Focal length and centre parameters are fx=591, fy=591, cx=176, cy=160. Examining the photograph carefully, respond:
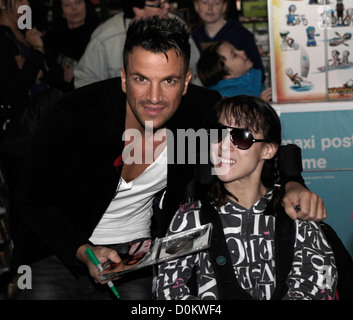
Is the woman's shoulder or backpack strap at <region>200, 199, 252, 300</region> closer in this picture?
backpack strap at <region>200, 199, 252, 300</region>

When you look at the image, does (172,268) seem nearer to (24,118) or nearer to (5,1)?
(24,118)

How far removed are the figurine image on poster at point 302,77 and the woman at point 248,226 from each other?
1.60 meters

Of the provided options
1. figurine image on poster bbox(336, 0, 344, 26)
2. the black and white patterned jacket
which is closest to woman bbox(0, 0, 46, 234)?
the black and white patterned jacket

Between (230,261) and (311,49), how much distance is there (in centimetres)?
229

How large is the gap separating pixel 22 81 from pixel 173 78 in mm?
2298

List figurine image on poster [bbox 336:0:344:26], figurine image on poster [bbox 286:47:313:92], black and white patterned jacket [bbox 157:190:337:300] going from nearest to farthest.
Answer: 1. black and white patterned jacket [bbox 157:190:337:300]
2. figurine image on poster [bbox 336:0:344:26]
3. figurine image on poster [bbox 286:47:313:92]

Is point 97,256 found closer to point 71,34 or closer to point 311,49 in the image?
point 311,49

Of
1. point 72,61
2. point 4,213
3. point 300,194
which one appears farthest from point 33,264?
point 72,61

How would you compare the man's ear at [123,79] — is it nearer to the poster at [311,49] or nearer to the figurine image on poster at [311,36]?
the poster at [311,49]

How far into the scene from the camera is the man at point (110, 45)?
4598 mm

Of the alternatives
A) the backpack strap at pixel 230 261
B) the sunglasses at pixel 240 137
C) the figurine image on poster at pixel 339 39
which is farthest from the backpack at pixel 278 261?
the figurine image on poster at pixel 339 39

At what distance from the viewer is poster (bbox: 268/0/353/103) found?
415 cm

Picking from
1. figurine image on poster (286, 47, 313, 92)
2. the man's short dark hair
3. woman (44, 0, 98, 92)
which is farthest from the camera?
woman (44, 0, 98, 92)

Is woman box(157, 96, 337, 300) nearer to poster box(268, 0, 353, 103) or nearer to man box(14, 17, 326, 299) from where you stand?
man box(14, 17, 326, 299)
